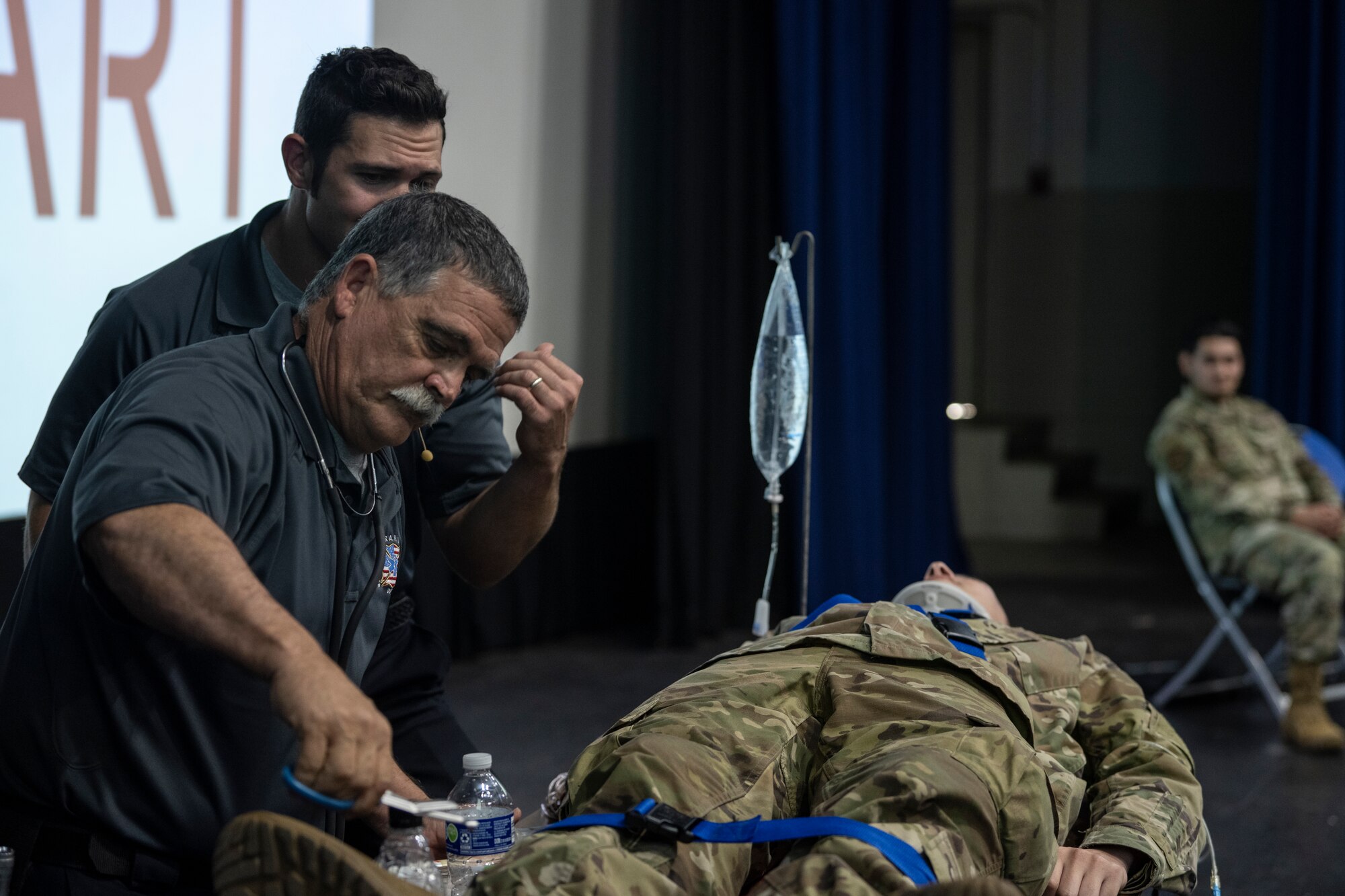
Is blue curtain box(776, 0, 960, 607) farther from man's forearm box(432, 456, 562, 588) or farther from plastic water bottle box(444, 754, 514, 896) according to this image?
plastic water bottle box(444, 754, 514, 896)

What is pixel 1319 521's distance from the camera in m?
4.23

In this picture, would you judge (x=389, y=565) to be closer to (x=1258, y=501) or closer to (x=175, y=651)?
(x=175, y=651)

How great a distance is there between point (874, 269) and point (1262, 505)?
6.36 feet

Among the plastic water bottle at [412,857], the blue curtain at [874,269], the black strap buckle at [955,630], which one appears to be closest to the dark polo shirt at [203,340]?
the plastic water bottle at [412,857]

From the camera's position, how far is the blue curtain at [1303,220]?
5.84 metres

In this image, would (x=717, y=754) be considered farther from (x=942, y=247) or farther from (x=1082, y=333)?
(x=1082, y=333)

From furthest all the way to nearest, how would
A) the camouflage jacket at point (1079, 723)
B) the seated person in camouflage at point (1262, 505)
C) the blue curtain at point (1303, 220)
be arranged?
the blue curtain at point (1303, 220) < the seated person in camouflage at point (1262, 505) < the camouflage jacket at point (1079, 723)

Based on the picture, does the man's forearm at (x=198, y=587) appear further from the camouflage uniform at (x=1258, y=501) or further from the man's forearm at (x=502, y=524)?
the camouflage uniform at (x=1258, y=501)

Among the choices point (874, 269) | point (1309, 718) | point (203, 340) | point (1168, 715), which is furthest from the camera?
point (874, 269)

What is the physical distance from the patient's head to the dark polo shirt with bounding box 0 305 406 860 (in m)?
1.49

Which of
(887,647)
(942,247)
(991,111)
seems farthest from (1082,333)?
(887,647)

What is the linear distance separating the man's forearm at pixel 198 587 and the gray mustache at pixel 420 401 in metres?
0.31

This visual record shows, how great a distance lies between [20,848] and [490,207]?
11.2ft

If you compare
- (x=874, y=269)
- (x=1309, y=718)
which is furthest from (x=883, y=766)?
(x=874, y=269)
